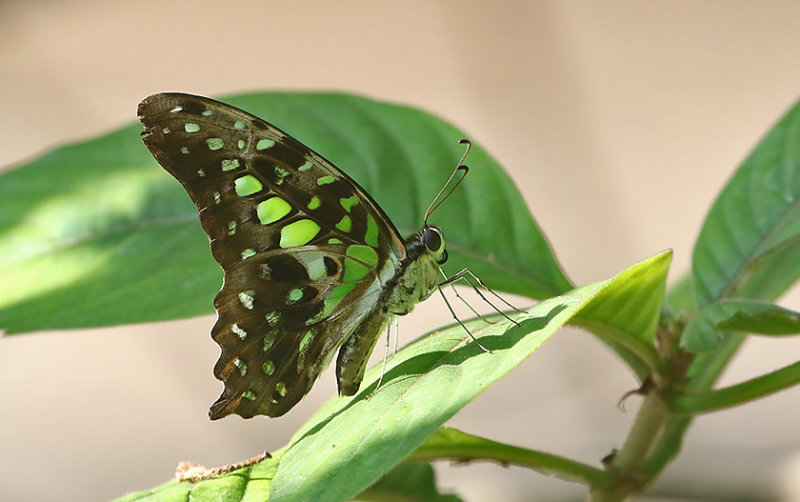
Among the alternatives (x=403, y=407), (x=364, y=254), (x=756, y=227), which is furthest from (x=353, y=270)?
(x=756, y=227)

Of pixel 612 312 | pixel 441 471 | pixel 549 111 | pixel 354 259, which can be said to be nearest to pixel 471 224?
pixel 354 259

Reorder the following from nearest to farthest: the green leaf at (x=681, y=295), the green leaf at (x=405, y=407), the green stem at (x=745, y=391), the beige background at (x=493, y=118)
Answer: the green leaf at (x=405, y=407), the green stem at (x=745, y=391), the green leaf at (x=681, y=295), the beige background at (x=493, y=118)

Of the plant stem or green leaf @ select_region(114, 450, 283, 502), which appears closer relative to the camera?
green leaf @ select_region(114, 450, 283, 502)

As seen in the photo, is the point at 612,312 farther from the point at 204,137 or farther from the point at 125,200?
the point at 125,200

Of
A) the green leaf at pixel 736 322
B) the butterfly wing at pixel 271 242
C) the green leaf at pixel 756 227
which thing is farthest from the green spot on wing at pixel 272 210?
the green leaf at pixel 756 227

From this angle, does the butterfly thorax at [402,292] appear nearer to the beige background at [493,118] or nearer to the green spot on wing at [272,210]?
the green spot on wing at [272,210]

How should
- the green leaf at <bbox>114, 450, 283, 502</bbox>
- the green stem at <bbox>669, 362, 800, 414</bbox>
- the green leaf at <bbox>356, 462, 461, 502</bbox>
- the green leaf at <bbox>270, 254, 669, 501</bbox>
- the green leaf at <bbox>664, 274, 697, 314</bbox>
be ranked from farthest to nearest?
the green leaf at <bbox>664, 274, 697, 314</bbox>
the green leaf at <bbox>356, 462, 461, 502</bbox>
the green stem at <bbox>669, 362, 800, 414</bbox>
the green leaf at <bbox>114, 450, 283, 502</bbox>
the green leaf at <bbox>270, 254, 669, 501</bbox>

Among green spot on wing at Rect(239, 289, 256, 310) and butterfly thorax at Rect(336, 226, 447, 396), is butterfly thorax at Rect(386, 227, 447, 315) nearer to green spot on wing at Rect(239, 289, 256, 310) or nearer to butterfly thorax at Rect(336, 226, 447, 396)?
butterfly thorax at Rect(336, 226, 447, 396)

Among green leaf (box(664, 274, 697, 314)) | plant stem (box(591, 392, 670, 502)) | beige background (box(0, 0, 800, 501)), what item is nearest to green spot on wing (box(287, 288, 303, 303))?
plant stem (box(591, 392, 670, 502))
